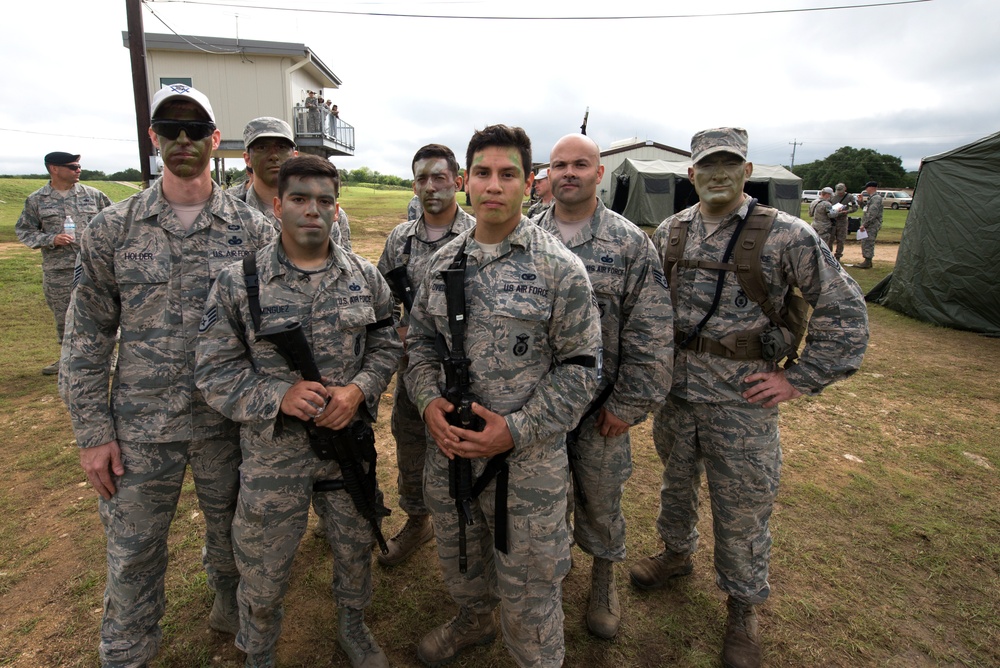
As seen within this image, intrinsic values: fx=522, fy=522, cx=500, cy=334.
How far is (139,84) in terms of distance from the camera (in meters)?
6.34

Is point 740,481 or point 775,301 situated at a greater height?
point 775,301

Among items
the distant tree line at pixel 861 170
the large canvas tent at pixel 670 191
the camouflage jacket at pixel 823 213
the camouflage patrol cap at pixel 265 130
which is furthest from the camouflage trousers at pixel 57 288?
the distant tree line at pixel 861 170

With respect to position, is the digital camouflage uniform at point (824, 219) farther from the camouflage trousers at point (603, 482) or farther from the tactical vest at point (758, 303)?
the camouflage trousers at point (603, 482)

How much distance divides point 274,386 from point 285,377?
0.34 ft

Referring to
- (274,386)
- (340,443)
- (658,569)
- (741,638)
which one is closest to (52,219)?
(274,386)

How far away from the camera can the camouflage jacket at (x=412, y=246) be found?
136 inches

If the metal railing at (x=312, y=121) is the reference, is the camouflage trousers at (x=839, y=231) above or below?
below

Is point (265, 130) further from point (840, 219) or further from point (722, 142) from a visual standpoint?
point (840, 219)

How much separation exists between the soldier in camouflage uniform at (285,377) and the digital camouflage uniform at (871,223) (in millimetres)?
17096

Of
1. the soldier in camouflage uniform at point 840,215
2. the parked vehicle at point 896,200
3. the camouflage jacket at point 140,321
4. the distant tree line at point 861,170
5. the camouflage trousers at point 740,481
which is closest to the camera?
the camouflage jacket at point 140,321

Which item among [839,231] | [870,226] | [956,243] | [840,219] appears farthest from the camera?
[839,231]

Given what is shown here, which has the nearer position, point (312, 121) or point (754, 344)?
point (754, 344)

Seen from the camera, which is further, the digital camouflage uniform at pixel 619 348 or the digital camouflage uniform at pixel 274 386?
the digital camouflage uniform at pixel 619 348

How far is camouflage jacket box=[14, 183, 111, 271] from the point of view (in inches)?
256
